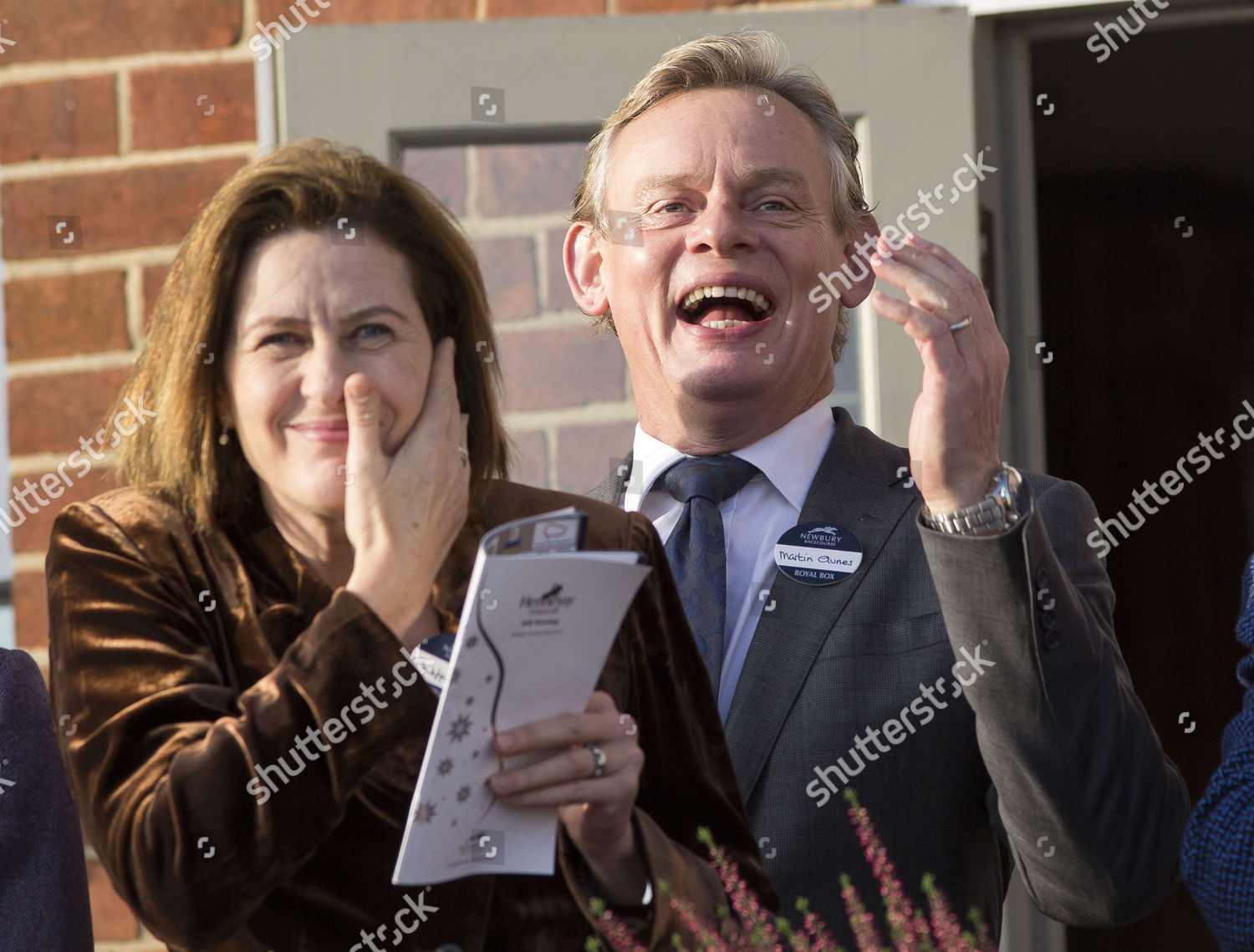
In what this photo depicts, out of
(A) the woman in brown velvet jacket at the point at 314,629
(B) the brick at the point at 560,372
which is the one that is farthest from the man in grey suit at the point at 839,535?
(A) the woman in brown velvet jacket at the point at 314,629

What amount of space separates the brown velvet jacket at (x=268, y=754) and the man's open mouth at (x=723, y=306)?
840 mm

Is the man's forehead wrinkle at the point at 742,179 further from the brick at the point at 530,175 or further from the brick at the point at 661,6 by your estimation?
the brick at the point at 661,6

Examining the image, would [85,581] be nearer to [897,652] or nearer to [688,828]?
[688,828]

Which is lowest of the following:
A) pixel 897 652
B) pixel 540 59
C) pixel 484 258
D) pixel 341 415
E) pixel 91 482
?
pixel 897 652

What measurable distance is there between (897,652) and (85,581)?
1092 mm

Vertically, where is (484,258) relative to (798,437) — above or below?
above

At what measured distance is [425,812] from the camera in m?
1.30

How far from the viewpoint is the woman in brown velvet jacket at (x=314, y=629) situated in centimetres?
135

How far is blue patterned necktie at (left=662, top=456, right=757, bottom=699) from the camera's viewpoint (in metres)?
2.13

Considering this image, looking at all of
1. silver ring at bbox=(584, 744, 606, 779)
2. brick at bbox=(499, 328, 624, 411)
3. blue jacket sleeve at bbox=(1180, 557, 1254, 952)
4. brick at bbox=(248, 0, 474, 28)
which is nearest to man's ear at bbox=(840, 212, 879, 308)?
brick at bbox=(499, 328, 624, 411)

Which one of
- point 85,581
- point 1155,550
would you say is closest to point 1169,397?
point 1155,550

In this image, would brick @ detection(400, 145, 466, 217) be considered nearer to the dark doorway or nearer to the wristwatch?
the wristwatch

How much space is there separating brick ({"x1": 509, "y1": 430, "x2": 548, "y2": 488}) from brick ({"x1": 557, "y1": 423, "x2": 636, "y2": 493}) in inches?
1.1

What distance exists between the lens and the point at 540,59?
2.91m
